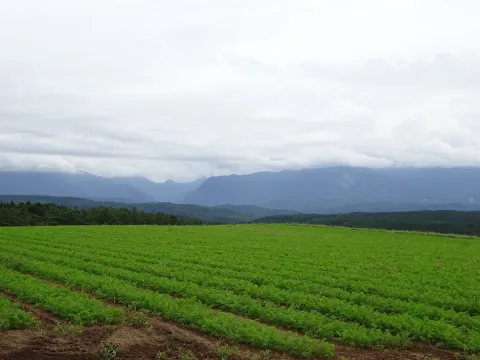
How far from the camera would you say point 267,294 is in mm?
16562

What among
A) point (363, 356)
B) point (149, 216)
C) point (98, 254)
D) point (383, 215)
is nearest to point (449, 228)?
point (383, 215)

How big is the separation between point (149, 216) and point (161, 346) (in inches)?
3397

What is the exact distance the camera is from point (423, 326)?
41.9ft

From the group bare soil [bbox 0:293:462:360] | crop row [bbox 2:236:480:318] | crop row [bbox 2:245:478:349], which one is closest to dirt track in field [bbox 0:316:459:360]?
bare soil [bbox 0:293:462:360]

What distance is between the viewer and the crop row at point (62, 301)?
13.0 metres

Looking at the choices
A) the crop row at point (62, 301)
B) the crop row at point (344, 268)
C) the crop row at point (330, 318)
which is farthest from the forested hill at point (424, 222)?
the crop row at point (62, 301)

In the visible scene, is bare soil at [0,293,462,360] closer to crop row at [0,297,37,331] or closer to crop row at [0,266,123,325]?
crop row at [0,297,37,331]

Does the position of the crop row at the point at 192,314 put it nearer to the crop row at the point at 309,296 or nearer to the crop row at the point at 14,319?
the crop row at the point at 309,296

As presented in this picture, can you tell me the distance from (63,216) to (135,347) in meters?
80.1

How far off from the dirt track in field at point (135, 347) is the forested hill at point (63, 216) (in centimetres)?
7489

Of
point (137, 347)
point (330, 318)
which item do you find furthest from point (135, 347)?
point (330, 318)

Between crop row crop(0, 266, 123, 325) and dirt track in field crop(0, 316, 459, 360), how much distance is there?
2.78 feet

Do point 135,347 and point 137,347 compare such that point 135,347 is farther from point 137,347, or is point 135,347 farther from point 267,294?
point 267,294

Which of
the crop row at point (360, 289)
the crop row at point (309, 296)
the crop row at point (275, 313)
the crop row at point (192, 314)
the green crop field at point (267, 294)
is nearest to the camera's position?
the crop row at point (192, 314)
